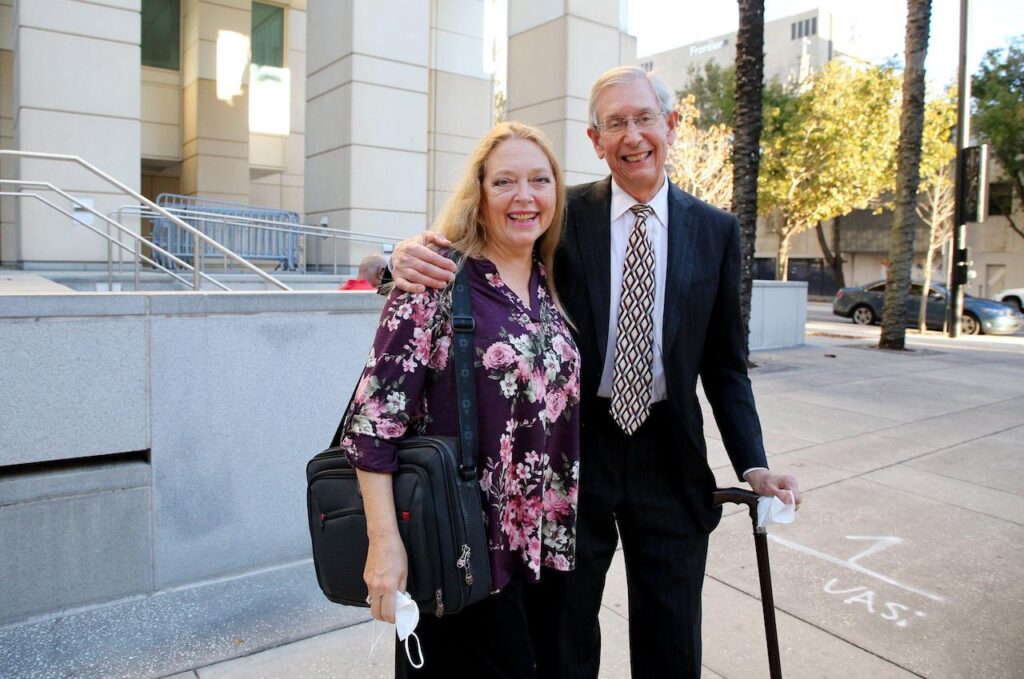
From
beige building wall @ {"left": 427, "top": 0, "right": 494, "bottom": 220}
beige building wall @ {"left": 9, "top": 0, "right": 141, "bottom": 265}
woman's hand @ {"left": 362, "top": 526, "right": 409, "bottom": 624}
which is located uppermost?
beige building wall @ {"left": 427, "top": 0, "right": 494, "bottom": 220}

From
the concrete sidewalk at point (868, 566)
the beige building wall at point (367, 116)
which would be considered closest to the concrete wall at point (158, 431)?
the concrete sidewalk at point (868, 566)

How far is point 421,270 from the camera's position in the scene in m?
1.82

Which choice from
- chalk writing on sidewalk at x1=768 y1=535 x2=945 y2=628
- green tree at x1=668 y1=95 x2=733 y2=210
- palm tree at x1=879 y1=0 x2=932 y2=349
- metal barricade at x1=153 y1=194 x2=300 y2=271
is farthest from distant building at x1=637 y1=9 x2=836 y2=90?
chalk writing on sidewalk at x1=768 y1=535 x2=945 y2=628

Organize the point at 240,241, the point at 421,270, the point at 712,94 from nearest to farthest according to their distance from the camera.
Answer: the point at 421,270
the point at 240,241
the point at 712,94

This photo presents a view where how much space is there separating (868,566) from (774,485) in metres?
2.50

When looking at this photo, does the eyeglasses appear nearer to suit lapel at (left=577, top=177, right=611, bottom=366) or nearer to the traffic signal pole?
suit lapel at (left=577, top=177, right=611, bottom=366)

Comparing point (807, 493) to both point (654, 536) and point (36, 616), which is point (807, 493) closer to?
point (654, 536)

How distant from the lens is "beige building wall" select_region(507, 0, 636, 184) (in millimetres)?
11969

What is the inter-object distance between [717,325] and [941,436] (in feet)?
19.7

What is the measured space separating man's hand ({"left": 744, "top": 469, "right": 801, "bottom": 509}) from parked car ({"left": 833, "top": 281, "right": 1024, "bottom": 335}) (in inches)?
730

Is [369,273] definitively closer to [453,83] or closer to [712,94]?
[453,83]

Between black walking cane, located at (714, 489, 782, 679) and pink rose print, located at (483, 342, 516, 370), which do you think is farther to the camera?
black walking cane, located at (714, 489, 782, 679)

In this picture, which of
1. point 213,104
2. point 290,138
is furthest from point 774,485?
point 290,138

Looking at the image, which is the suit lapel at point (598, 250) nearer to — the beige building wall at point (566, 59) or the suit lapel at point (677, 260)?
the suit lapel at point (677, 260)
